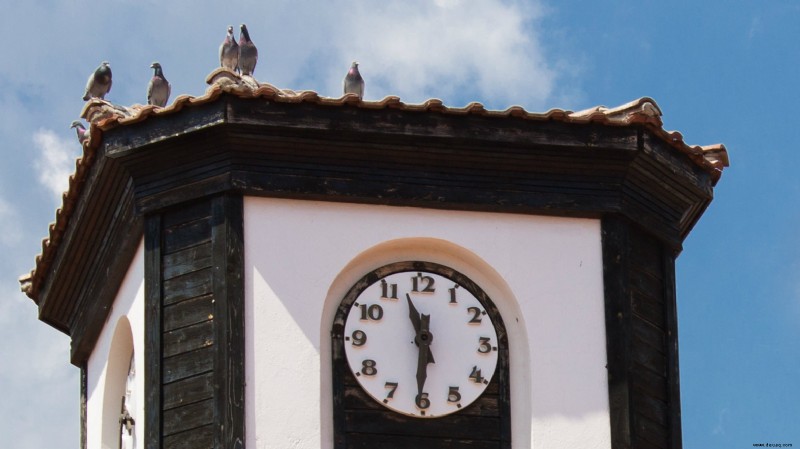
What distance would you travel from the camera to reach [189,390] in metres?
25.0

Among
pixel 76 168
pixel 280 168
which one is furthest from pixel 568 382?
pixel 76 168

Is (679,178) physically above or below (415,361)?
above

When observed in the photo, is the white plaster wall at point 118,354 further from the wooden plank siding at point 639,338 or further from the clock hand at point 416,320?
the wooden plank siding at point 639,338

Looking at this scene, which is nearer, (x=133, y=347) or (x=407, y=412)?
(x=407, y=412)

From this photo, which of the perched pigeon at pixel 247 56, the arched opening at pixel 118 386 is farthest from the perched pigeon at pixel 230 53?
the arched opening at pixel 118 386

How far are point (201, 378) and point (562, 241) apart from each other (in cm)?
329

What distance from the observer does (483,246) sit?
2573 cm

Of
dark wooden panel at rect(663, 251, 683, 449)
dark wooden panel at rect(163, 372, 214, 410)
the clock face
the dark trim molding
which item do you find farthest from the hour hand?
the dark trim molding

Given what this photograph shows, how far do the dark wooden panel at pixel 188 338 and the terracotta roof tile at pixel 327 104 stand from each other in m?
1.83

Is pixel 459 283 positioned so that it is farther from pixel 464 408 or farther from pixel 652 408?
pixel 652 408

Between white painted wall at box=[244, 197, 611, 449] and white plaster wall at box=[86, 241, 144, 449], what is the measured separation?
1.22 m

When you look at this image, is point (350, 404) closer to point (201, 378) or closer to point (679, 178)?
point (201, 378)

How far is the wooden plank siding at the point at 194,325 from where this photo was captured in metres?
24.8

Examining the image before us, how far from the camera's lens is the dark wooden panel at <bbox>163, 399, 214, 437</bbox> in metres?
24.8
